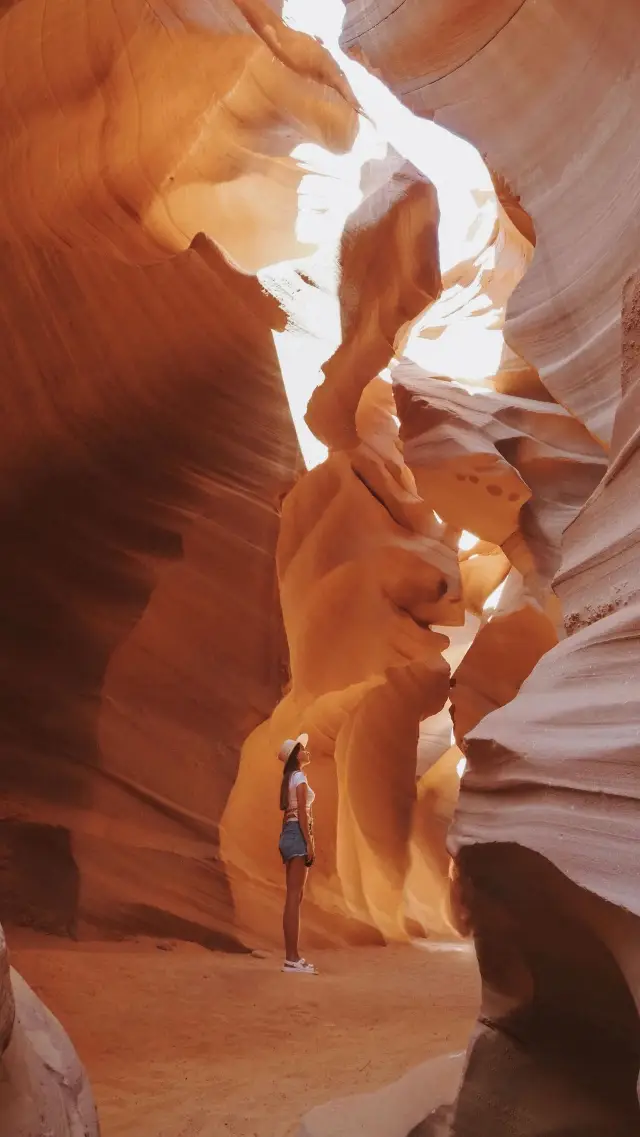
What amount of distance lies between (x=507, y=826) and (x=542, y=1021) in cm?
59

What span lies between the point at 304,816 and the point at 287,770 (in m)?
0.36

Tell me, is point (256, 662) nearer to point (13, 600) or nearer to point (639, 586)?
point (13, 600)

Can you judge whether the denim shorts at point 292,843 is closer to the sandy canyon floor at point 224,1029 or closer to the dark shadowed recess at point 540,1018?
the sandy canyon floor at point 224,1029

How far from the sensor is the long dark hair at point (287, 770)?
4.91m

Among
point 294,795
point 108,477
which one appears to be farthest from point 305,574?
point 294,795

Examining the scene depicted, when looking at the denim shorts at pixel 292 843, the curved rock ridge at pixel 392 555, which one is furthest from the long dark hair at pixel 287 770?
the curved rock ridge at pixel 392 555

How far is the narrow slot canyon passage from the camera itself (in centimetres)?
209

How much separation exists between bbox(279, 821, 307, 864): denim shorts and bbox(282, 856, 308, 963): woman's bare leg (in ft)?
0.09

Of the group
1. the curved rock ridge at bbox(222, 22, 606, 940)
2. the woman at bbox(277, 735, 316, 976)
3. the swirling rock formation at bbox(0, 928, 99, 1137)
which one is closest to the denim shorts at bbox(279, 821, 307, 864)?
the woman at bbox(277, 735, 316, 976)

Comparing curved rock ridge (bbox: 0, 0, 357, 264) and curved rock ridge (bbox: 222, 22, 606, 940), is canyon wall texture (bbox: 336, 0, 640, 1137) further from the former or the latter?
curved rock ridge (bbox: 0, 0, 357, 264)

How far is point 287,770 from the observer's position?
16.7 ft

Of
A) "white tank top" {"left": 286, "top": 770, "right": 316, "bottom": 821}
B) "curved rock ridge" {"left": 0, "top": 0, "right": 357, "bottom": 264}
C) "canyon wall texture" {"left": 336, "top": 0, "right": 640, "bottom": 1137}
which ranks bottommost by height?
"white tank top" {"left": 286, "top": 770, "right": 316, "bottom": 821}

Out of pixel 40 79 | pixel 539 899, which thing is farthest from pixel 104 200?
pixel 539 899

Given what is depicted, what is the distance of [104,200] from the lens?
6.54 m
